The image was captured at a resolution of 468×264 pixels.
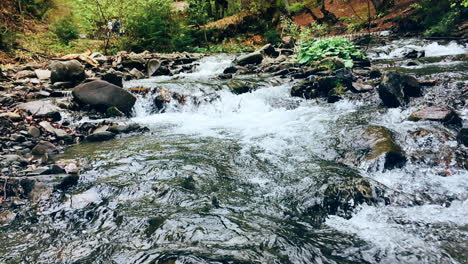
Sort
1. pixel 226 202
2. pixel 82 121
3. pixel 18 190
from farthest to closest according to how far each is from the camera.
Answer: pixel 82 121 < pixel 18 190 < pixel 226 202

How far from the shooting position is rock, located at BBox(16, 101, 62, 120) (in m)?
7.15

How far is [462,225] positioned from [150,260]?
285cm

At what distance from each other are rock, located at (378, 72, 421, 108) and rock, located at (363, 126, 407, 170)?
5.88ft

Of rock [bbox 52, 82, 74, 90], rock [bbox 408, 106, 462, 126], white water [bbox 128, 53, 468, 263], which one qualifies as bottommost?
white water [bbox 128, 53, 468, 263]

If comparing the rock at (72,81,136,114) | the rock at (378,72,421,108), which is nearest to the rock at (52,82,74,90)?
the rock at (72,81,136,114)

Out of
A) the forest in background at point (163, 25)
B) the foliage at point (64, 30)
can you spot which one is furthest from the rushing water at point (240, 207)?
the foliage at point (64, 30)

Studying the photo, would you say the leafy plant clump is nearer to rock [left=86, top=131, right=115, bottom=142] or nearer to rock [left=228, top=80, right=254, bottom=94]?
rock [left=228, top=80, right=254, bottom=94]

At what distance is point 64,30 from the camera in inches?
646

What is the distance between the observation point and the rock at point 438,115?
206 inches

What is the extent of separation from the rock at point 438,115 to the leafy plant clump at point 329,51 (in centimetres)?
418

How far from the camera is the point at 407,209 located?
322 cm

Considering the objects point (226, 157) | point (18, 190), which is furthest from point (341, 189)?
point (18, 190)

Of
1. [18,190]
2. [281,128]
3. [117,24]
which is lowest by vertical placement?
[281,128]

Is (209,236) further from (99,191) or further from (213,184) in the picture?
(99,191)
